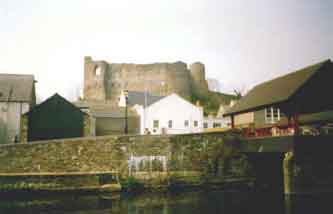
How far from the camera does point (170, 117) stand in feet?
119

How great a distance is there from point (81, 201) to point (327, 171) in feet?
48.2

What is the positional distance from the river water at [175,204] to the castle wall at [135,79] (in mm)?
44021

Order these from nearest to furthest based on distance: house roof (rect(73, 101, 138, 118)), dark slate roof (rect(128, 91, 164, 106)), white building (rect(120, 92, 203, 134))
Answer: white building (rect(120, 92, 203, 134)) → house roof (rect(73, 101, 138, 118)) → dark slate roof (rect(128, 91, 164, 106))

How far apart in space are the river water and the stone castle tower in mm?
43968

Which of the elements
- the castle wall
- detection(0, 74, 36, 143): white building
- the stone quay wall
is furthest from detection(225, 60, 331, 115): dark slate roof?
the castle wall

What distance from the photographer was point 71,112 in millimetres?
29078

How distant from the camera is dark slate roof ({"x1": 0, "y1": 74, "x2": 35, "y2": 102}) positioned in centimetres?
3098

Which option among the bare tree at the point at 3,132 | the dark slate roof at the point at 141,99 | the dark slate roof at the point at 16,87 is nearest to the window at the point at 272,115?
the dark slate roof at the point at 141,99

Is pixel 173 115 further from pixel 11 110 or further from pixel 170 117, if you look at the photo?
pixel 11 110

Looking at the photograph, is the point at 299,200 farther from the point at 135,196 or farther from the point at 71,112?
the point at 71,112

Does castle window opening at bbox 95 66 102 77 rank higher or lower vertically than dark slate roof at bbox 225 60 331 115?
higher

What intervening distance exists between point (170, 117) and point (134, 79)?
28584 mm

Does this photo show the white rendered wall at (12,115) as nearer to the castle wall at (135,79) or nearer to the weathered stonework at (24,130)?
the weathered stonework at (24,130)

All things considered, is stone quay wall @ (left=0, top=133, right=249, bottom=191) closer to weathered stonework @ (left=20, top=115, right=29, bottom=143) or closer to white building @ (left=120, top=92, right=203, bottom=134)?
weathered stonework @ (left=20, top=115, right=29, bottom=143)
